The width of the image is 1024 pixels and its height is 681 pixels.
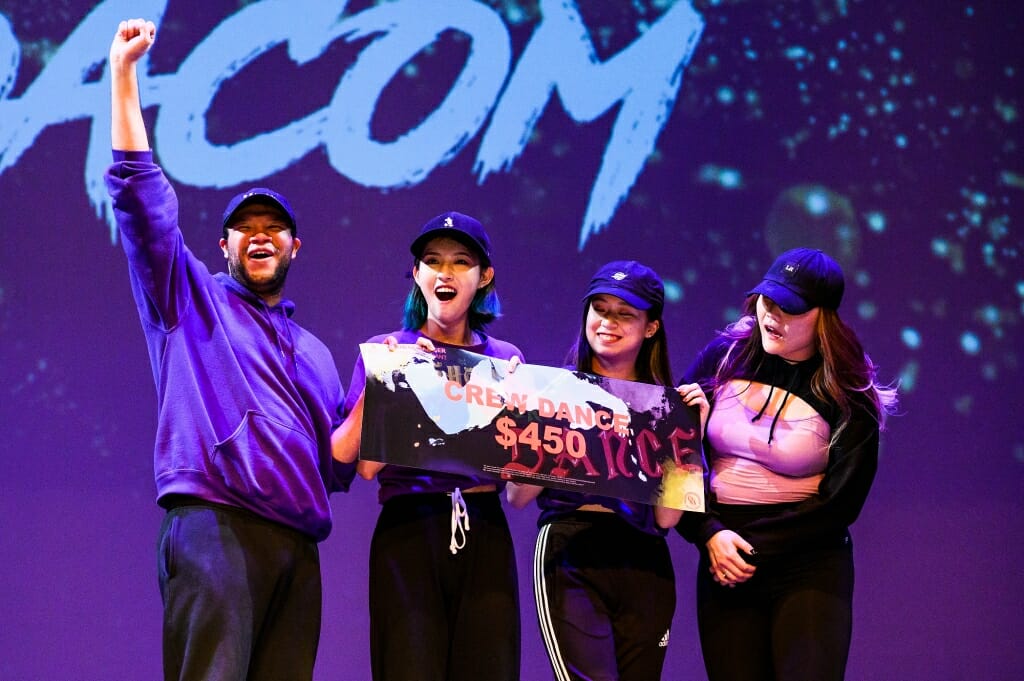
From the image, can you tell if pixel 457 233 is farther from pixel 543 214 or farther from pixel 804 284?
pixel 543 214

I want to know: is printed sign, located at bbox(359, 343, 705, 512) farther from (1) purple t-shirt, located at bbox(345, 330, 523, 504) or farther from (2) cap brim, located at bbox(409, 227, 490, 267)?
(2) cap brim, located at bbox(409, 227, 490, 267)

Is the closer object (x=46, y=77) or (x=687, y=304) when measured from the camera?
(x=46, y=77)

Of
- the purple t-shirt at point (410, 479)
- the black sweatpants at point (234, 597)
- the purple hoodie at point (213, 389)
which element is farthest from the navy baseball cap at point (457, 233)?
the black sweatpants at point (234, 597)

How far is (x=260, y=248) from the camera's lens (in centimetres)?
276

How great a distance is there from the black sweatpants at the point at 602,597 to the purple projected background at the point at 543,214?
1.21 m

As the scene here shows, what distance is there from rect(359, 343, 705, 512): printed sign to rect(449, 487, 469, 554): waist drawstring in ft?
0.31

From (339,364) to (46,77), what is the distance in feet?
5.00

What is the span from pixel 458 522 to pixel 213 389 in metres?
0.70

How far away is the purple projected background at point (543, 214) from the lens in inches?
147

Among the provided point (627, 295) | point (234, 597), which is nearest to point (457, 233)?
point (627, 295)

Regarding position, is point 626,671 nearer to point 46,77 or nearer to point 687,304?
point 687,304

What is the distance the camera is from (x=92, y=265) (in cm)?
380

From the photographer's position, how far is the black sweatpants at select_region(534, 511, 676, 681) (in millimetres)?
2625

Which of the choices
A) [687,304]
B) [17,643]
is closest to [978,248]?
[687,304]
